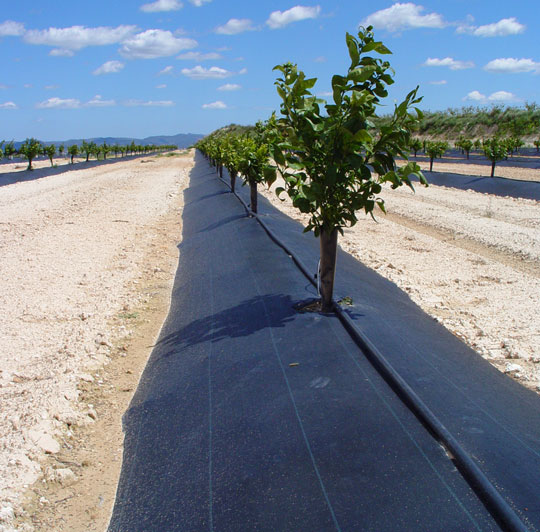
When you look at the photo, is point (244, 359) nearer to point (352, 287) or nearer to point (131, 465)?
point (131, 465)

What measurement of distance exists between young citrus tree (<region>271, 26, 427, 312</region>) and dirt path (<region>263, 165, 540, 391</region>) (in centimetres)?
272

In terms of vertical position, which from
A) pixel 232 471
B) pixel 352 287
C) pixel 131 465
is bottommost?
pixel 131 465

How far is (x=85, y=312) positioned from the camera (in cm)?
750

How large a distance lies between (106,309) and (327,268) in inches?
158

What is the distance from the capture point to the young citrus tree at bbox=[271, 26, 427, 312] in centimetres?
444

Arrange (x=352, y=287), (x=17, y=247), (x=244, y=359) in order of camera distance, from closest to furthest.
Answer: (x=244, y=359), (x=352, y=287), (x=17, y=247)

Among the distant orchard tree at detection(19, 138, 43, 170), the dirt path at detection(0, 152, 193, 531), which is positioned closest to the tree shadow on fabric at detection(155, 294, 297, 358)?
the dirt path at detection(0, 152, 193, 531)

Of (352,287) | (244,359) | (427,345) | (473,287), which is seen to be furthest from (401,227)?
(244,359)

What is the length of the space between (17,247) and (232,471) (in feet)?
36.1

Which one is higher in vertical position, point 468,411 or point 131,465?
point 468,411

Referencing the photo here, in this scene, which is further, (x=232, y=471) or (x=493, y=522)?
(x=232, y=471)

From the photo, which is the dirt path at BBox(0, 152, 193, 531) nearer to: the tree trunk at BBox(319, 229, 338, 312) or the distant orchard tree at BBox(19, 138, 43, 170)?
the tree trunk at BBox(319, 229, 338, 312)

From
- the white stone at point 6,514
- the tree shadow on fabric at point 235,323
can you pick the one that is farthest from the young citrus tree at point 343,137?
the white stone at point 6,514

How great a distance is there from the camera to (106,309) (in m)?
7.65
